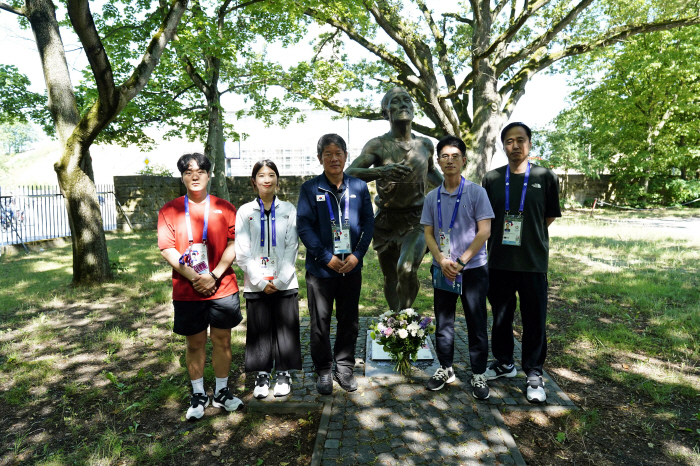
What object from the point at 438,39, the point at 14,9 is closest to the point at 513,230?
the point at 14,9

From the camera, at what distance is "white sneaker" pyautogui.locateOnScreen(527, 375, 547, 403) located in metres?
3.39

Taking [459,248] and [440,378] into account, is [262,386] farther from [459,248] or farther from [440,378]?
[459,248]

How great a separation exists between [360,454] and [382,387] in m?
0.88

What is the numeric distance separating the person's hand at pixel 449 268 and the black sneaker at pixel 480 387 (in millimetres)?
885

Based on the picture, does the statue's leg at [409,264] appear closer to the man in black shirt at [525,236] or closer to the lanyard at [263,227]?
the man in black shirt at [525,236]

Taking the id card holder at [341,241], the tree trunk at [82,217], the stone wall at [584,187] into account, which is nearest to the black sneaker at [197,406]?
the id card holder at [341,241]

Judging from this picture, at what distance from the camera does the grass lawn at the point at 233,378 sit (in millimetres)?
2988

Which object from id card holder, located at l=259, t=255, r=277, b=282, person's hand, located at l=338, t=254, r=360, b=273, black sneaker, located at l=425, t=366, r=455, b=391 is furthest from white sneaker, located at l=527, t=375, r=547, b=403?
id card holder, located at l=259, t=255, r=277, b=282

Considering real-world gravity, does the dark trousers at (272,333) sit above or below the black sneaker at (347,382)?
above

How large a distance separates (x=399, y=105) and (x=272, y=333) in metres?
2.46

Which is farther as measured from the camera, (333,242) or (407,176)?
(407,176)

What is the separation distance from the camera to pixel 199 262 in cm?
313

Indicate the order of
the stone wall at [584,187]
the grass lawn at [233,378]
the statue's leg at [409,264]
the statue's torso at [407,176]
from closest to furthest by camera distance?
the grass lawn at [233,378] < the statue's leg at [409,264] < the statue's torso at [407,176] < the stone wall at [584,187]

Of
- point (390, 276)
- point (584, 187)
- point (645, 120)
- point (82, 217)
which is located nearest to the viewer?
point (390, 276)
